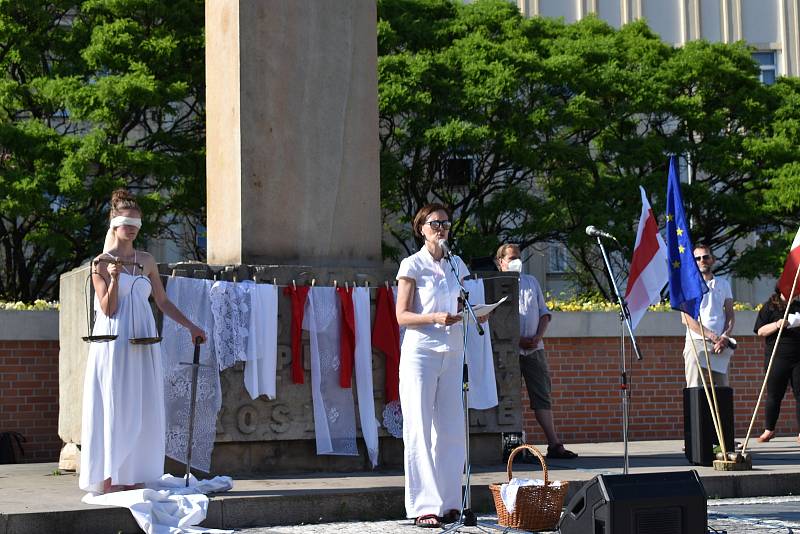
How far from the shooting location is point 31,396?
1370 centimetres

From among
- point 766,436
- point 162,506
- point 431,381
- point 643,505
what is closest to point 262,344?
point 431,381

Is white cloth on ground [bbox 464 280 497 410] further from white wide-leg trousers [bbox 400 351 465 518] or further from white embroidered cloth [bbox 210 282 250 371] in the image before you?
white wide-leg trousers [bbox 400 351 465 518]

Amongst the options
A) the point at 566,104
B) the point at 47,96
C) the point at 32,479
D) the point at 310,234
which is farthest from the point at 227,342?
the point at 566,104

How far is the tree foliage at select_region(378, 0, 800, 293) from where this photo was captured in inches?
971

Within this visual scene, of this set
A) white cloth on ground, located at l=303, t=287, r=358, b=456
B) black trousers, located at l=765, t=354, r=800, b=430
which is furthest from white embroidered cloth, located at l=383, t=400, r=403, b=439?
black trousers, located at l=765, t=354, r=800, b=430

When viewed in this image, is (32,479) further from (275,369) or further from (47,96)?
(47,96)

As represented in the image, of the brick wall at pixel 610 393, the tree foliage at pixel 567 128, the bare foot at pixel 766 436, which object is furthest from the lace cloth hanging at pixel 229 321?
the tree foliage at pixel 567 128

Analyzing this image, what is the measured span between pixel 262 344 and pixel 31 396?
4.78 meters

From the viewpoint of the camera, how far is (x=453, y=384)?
846 cm

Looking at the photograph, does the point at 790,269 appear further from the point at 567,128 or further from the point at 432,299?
the point at 567,128

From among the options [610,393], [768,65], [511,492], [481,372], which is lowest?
[511,492]

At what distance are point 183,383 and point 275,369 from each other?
0.71m

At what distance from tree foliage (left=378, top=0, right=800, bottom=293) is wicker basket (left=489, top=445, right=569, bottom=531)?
51.3 ft

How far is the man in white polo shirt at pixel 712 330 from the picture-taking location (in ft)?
41.0
